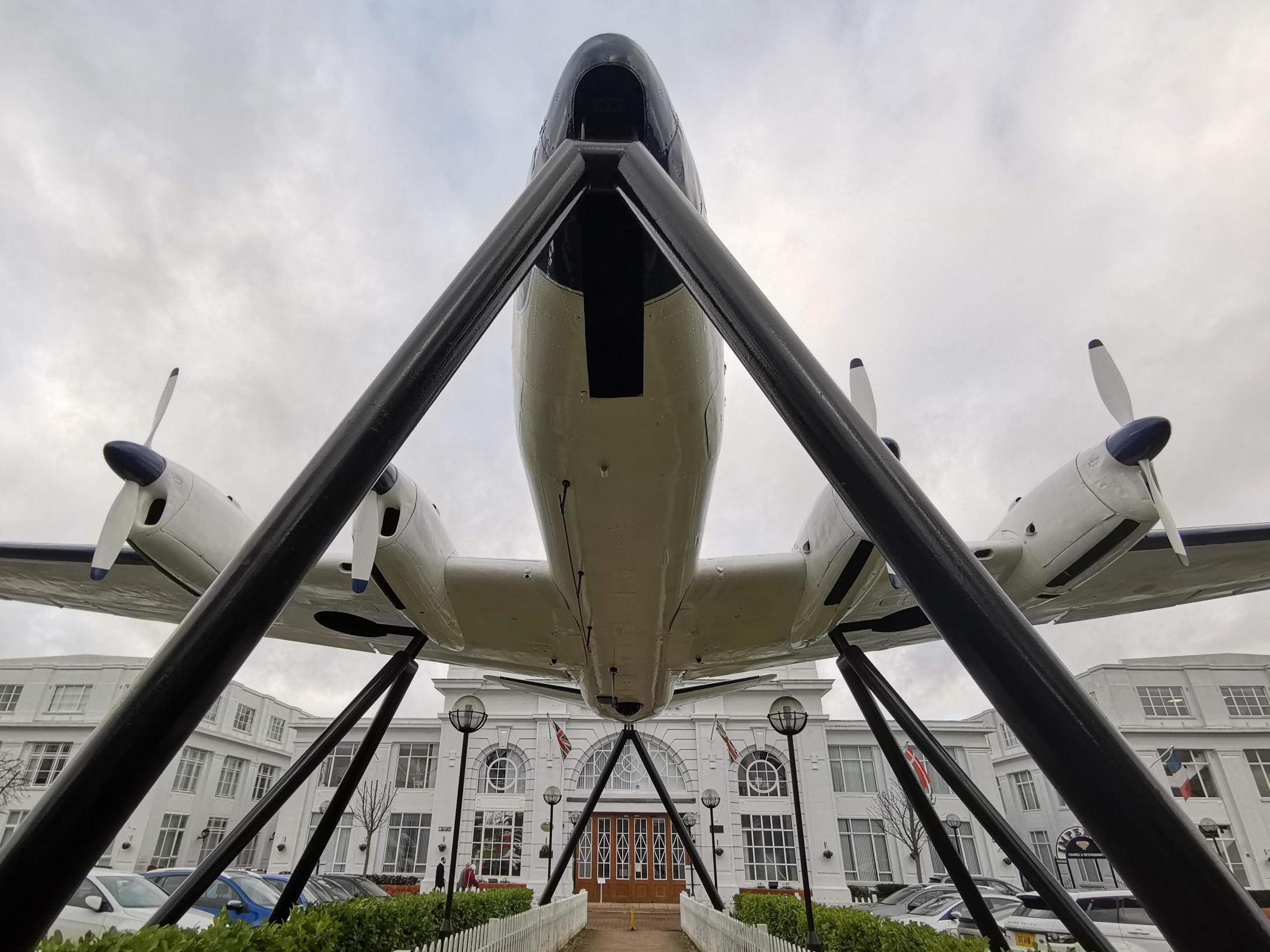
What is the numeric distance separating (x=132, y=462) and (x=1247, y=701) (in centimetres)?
4992

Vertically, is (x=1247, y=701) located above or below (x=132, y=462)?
above

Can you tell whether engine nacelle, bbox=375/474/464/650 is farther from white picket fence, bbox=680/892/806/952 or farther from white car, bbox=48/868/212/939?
white car, bbox=48/868/212/939

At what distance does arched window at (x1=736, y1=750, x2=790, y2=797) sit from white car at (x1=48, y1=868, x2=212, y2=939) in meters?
22.5

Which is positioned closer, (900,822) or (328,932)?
(328,932)

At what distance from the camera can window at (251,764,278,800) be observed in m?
42.5

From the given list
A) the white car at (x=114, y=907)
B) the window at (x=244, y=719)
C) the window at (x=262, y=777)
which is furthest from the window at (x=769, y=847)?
the window at (x=244, y=719)

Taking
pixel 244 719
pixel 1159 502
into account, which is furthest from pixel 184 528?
pixel 244 719

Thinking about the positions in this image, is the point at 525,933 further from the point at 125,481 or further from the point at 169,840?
the point at 169,840

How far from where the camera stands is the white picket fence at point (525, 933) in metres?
7.60

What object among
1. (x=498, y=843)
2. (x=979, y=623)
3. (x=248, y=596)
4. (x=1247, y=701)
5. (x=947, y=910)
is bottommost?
(x=947, y=910)

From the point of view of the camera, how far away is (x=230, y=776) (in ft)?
129

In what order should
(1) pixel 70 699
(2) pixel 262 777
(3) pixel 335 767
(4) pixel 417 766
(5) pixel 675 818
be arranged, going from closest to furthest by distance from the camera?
(5) pixel 675 818 < (4) pixel 417 766 < (3) pixel 335 767 < (1) pixel 70 699 < (2) pixel 262 777

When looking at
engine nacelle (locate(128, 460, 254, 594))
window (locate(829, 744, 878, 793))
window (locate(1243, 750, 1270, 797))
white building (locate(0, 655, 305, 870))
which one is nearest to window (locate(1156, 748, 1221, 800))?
window (locate(1243, 750, 1270, 797))

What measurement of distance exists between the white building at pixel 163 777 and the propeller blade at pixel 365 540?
3697 cm
